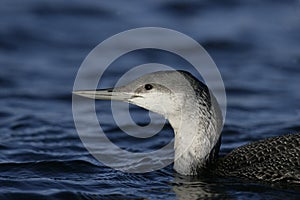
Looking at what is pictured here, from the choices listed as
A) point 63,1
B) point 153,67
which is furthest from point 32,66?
point 63,1

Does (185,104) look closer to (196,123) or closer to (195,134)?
(196,123)

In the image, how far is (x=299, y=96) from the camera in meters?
14.9

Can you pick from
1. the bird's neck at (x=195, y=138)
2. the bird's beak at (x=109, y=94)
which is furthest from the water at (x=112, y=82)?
the bird's beak at (x=109, y=94)

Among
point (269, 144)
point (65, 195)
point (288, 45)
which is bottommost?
point (65, 195)

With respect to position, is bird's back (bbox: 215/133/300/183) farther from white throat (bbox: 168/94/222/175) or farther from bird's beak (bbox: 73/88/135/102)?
bird's beak (bbox: 73/88/135/102)

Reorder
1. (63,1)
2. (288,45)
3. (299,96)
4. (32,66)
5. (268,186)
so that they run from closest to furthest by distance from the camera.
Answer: (268,186), (299,96), (32,66), (288,45), (63,1)

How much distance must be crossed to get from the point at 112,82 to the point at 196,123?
5.75 m

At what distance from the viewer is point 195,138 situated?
10195 mm

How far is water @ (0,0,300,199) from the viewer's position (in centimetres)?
1034

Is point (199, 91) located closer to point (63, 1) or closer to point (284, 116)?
point (284, 116)

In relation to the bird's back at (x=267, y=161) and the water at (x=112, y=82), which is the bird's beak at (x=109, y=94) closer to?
the water at (x=112, y=82)

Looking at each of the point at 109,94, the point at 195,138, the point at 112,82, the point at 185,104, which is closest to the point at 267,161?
the point at 195,138

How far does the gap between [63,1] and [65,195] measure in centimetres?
1140

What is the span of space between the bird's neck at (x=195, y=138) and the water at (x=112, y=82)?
24cm
